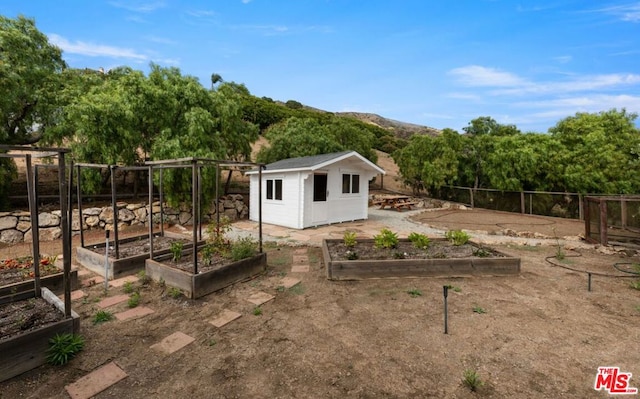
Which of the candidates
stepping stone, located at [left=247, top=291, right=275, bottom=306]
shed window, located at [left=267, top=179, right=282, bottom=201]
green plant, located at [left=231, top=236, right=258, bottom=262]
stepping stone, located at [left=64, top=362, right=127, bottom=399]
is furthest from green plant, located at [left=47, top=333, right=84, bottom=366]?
shed window, located at [left=267, top=179, right=282, bottom=201]

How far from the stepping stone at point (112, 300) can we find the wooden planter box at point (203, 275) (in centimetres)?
53

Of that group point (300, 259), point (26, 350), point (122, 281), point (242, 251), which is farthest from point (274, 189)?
point (26, 350)

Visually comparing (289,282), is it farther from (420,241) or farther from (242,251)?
(420,241)

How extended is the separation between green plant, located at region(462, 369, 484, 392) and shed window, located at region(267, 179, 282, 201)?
27.8 feet

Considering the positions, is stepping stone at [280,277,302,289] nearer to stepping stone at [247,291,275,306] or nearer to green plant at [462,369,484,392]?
stepping stone at [247,291,275,306]

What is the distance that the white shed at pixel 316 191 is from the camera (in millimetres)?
9438

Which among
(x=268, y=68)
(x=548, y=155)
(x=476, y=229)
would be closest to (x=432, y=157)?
(x=548, y=155)

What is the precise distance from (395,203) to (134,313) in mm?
14526

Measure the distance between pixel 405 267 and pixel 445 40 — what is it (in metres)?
8.17

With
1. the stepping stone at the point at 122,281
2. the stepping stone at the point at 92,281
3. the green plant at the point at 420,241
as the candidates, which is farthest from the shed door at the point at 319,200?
the stepping stone at the point at 92,281

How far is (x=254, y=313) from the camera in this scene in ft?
11.4

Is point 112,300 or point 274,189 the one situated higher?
point 274,189

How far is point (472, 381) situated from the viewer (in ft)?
7.18

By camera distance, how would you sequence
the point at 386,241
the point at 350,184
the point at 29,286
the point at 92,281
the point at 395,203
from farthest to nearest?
the point at 395,203 → the point at 350,184 → the point at 386,241 → the point at 92,281 → the point at 29,286
